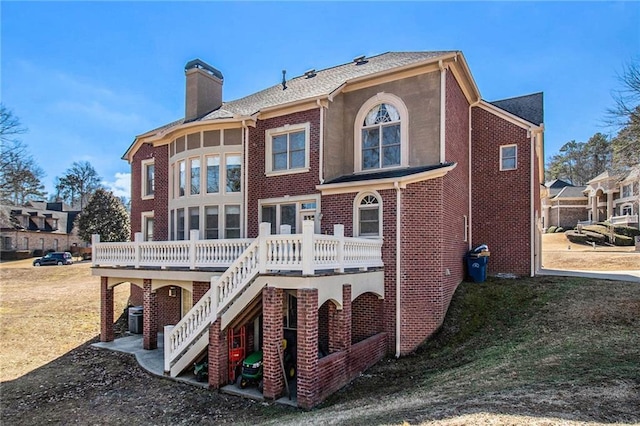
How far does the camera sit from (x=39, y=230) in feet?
166

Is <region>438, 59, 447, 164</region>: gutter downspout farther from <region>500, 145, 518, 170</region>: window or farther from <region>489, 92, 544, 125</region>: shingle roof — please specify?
<region>489, 92, 544, 125</region>: shingle roof

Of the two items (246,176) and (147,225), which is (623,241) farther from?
(147,225)

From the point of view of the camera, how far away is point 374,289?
11.2 metres

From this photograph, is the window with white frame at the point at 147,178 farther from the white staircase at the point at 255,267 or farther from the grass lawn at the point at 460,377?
the white staircase at the point at 255,267

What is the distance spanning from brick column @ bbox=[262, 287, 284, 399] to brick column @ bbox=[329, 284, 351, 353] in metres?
1.60

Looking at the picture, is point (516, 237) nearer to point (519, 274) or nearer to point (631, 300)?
point (519, 274)

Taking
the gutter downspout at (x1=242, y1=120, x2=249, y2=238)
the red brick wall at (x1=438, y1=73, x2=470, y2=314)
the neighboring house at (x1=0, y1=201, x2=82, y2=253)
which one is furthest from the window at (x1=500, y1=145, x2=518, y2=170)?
the neighboring house at (x1=0, y1=201, x2=82, y2=253)

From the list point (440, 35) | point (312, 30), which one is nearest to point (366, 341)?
point (312, 30)

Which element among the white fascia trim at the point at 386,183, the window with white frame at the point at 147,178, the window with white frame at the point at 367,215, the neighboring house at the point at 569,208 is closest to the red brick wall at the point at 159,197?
the window with white frame at the point at 147,178

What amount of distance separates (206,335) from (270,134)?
7552 mm

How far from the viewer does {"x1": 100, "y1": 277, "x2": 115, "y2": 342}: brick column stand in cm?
1453

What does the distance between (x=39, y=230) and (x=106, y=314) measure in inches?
1830

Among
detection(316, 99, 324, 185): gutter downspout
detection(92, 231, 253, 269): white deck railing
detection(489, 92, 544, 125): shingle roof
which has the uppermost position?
detection(489, 92, 544, 125): shingle roof

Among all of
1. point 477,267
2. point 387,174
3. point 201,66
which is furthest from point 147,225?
point 477,267
